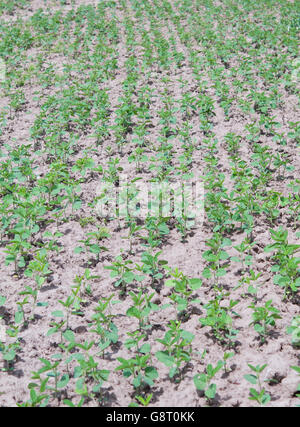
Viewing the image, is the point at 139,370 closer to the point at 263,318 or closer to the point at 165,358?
the point at 165,358

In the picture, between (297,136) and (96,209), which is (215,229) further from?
(297,136)

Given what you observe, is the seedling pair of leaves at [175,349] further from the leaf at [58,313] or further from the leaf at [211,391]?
the leaf at [58,313]

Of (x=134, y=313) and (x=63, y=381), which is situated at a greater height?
(x=134, y=313)

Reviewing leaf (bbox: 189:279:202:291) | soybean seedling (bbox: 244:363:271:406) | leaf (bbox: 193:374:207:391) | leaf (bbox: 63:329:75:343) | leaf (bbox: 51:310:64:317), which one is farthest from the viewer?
leaf (bbox: 189:279:202:291)

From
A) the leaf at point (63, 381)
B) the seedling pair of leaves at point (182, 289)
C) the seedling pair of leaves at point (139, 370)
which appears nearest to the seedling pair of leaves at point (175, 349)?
the seedling pair of leaves at point (139, 370)

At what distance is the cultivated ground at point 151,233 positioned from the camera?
2.86 meters

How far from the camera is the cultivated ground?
286cm

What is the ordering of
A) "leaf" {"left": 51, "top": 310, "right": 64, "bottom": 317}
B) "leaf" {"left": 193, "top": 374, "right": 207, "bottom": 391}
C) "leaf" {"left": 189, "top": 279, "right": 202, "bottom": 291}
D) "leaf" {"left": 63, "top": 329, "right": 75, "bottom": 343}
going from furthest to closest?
"leaf" {"left": 189, "top": 279, "right": 202, "bottom": 291} < "leaf" {"left": 51, "top": 310, "right": 64, "bottom": 317} < "leaf" {"left": 63, "top": 329, "right": 75, "bottom": 343} < "leaf" {"left": 193, "top": 374, "right": 207, "bottom": 391}

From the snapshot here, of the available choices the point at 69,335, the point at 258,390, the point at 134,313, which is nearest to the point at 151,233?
the point at 134,313

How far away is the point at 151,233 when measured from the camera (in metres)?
4.02

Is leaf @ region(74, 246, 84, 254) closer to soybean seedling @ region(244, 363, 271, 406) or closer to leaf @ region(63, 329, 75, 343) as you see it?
leaf @ region(63, 329, 75, 343)

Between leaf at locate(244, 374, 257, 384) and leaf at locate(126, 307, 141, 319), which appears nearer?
leaf at locate(244, 374, 257, 384)

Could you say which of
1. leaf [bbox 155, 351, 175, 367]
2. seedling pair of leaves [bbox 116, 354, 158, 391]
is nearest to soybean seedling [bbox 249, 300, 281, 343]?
leaf [bbox 155, 351, 175, 367]

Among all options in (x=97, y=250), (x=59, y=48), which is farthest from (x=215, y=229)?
(x=59, y=48)
